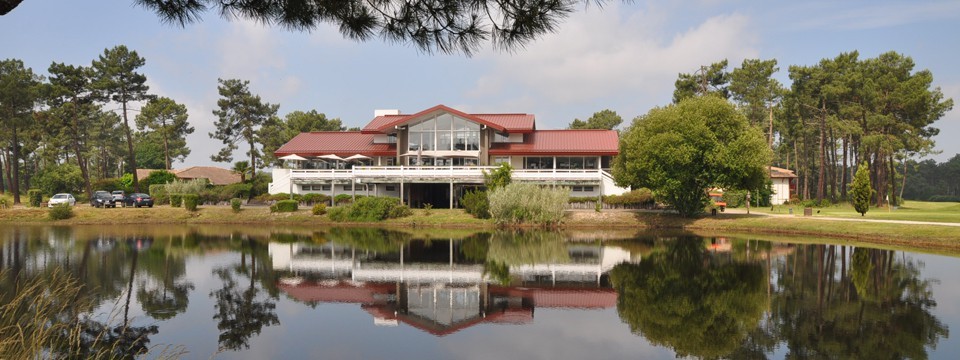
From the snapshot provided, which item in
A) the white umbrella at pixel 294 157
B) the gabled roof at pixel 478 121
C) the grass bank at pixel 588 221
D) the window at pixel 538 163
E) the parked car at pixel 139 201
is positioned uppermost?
the gabled roof at pixel 478 121

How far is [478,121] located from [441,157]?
166 inches

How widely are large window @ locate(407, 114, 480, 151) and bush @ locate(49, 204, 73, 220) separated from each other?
24.5m

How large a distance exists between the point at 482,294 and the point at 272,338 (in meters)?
5.72

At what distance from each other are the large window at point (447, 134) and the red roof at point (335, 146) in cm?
306

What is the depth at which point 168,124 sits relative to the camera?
75.8 meters

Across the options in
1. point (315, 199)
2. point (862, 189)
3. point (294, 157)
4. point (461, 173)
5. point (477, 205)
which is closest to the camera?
point (862, 189)

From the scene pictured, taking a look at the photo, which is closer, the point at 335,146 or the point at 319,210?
the point at 319,210

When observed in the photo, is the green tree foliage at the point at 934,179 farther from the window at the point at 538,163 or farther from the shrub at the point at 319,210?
the shrub at the point at 319,210

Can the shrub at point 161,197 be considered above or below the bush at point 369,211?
above

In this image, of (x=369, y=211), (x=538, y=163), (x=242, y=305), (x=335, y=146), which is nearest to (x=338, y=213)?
(x=369, y=211)

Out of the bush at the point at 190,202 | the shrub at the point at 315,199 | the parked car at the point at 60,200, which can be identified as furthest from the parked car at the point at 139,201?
the shrub at the point at 315,199

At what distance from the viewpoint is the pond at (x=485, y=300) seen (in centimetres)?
1020

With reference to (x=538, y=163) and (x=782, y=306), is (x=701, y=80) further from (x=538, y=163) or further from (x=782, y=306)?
(x=782, y=306)

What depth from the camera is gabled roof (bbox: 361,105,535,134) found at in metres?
46.5
